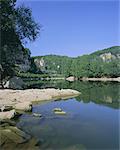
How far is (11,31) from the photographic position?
38219 mm

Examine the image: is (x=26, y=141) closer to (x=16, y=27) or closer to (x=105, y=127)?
(x=105, y=127)

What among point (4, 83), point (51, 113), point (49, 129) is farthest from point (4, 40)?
point (49, 129)

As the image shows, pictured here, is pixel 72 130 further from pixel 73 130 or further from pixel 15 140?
pixel 15 140

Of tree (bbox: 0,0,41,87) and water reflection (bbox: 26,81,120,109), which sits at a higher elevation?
tree (bbox: 0,0,41,87)

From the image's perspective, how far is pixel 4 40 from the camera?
38.1m

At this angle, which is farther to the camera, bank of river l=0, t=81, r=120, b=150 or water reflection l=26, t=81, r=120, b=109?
water reflection l=26, t=81, r=120, b=109

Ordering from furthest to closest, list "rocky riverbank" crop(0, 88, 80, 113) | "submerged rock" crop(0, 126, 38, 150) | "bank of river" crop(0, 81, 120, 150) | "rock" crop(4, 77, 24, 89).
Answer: "rock" crop(4, 77, 24, 89)
"rocky riverbank" crop(0, 88, 80, 113)
"bank of river" crop(0, 81, 120, 150)
"submerged rock" crop(0, 126, 38, 150)

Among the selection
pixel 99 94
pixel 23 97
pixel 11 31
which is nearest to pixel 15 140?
pixel 23 97

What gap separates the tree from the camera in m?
37.0

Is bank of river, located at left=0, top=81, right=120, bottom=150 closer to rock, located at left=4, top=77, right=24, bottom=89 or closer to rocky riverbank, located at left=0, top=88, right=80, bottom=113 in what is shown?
rocky riverbank, located at left=0, top=88, right=80, bottom=113

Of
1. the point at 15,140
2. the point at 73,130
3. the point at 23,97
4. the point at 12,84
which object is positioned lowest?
the point at 73,130

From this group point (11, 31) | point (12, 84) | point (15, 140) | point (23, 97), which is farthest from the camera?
point (12, 84)

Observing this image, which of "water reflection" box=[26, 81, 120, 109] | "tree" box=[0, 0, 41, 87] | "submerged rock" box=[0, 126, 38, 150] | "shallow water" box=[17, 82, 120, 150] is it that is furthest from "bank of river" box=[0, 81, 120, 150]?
"tree" box=[0, 0, 41, 87]

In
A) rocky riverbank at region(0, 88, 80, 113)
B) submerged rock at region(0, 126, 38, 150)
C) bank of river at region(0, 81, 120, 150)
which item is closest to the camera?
submerged rock at region(0, 126, 38, 150)
